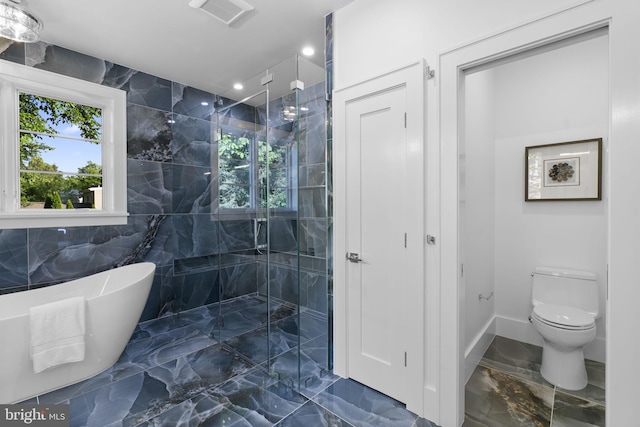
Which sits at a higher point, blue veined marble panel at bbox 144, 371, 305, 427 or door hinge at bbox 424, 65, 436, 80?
door hinge at bbox 424, 65, 436, 80

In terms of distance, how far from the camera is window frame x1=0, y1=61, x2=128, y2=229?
8.14 ft

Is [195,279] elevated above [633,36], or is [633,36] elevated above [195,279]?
[633,36]

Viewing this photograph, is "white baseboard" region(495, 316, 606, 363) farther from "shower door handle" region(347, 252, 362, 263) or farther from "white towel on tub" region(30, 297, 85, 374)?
"white towel on tub" region(30, 297, 85, 374)

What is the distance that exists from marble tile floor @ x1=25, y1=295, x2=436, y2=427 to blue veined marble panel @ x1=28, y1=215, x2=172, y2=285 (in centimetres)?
Answer: 87

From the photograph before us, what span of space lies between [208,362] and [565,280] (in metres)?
3.12

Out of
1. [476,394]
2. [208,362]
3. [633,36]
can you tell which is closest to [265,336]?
[208,362]

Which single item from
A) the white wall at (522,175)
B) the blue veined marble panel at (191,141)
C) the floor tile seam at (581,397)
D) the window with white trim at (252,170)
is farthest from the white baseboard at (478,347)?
the blue veined marble panel at (191,141)

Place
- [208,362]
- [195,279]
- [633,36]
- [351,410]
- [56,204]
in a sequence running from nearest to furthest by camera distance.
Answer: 1. [633,36]
2. [351,410]
3. [208,362]
4. [56,204]
5. [195,279]

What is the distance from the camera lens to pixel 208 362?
2.48 meters

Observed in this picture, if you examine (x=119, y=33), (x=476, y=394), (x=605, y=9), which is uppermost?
(x=119, y=33)

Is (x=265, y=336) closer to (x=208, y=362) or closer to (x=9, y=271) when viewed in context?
(x=208, y=362)

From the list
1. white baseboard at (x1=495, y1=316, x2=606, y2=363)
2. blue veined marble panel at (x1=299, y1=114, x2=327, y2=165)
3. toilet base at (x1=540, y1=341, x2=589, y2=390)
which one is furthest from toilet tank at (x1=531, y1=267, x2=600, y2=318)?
blue veined marble panel at (x1=299, y1=114, x2=327, y2=165)

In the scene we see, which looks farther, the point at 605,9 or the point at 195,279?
the point at 195,279

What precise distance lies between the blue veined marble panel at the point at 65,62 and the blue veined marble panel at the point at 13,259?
58.9 inches
